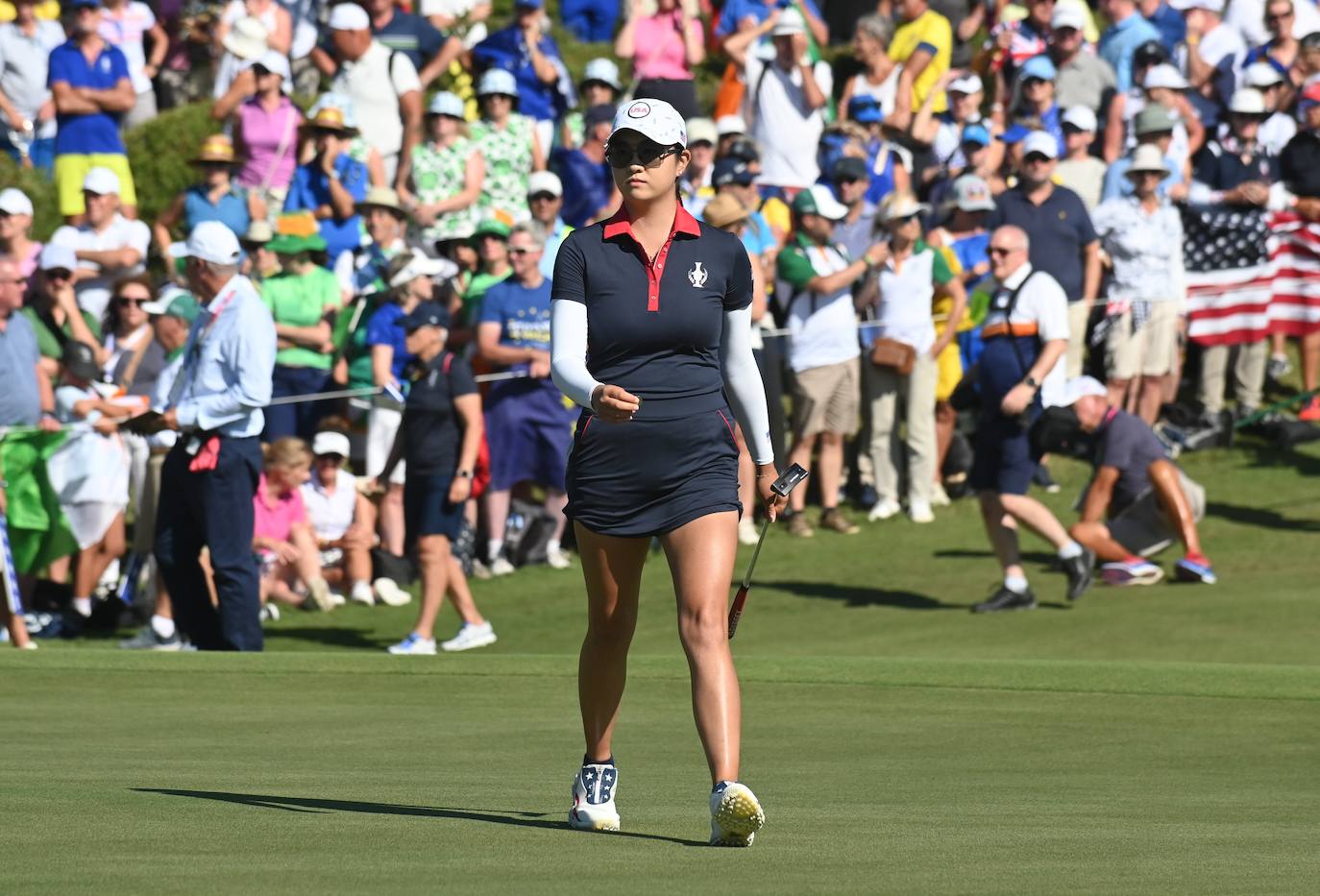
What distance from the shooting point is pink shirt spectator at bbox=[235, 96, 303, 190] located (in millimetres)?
17375

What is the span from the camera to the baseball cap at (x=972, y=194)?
17.2 metres

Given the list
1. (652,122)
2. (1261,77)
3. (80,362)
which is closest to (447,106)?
(80,362)

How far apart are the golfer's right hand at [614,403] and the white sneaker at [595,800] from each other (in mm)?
1057

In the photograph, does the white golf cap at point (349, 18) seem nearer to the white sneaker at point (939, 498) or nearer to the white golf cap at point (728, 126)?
the white golf cap at point (728, 126)

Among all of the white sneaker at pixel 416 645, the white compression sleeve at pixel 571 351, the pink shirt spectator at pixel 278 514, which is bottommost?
the white sneaker at pixel 416 645

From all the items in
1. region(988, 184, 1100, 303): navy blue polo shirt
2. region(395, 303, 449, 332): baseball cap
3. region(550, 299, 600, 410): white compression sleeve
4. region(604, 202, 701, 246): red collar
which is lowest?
region(395, 303, 449, 332): baseball cap

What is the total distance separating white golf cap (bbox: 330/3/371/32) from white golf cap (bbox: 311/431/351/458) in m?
4.37

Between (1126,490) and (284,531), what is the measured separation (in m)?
5.65

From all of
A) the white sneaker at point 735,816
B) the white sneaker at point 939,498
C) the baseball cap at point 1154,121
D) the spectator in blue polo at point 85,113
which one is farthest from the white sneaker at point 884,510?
the white sneaker at point 735,816

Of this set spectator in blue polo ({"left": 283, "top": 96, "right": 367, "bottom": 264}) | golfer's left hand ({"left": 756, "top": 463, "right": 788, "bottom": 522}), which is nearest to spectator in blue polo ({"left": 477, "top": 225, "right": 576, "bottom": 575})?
spectator in blue polo ({"left": 283, "top": 96, "right": 367, "bottom": 264})

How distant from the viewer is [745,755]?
27.1ft

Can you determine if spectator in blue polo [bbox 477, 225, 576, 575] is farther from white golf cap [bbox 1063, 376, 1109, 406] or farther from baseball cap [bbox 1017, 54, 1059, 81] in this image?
baseball cap [bbox 1017, 54, 1059, 81]

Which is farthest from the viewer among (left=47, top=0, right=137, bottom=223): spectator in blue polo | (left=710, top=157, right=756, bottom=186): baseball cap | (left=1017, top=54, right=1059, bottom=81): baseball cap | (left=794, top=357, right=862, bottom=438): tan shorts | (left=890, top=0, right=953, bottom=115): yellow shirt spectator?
(left=890, top=0, right=953, bottom=115): yellow shirt spectator

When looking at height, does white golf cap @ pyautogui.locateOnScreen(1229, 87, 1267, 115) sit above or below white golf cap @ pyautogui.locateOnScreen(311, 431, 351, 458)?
above
